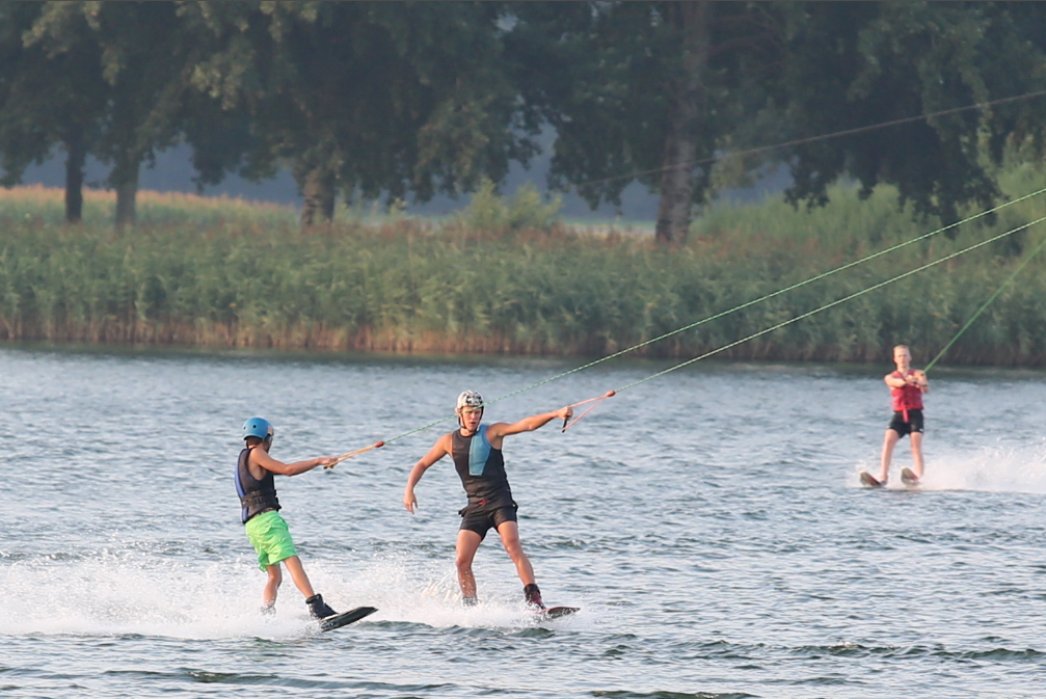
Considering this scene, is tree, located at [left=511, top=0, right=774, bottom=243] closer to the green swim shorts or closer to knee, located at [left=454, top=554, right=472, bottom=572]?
knee, located at [left=454, top=554, right=472, bottom=572]

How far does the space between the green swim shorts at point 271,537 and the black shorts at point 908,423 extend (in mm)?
9908

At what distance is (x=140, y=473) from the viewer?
22.5m

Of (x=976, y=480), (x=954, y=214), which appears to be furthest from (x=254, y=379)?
(x=954, y=214)

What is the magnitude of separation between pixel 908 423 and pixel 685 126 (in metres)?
26.0

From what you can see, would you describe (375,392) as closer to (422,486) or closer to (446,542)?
(422,486)

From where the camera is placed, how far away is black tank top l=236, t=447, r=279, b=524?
1438 centimetres

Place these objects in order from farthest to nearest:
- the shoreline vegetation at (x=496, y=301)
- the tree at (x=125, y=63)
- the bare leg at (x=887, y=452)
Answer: the tree at (x=125, y=63)
the shoreline vegetation at (x=496, y=301)
the bare leg at (x=887, y=452)

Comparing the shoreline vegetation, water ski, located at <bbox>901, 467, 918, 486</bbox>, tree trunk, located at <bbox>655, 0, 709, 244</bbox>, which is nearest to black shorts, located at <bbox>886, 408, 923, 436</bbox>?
water ski, located at <bbox>901, 467, 918, 486</bbox>

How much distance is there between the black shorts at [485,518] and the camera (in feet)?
48.3

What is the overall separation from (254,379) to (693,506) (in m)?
14.0

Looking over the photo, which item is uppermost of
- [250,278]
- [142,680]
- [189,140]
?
[189,140]

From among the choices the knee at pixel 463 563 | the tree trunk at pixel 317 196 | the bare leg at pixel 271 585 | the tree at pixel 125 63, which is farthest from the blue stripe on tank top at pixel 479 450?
the tree trunk at pixel 317 196

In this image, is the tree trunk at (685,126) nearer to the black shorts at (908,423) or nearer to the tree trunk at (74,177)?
the tree trunk at (74,177)

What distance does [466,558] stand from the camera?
14.8 meters
